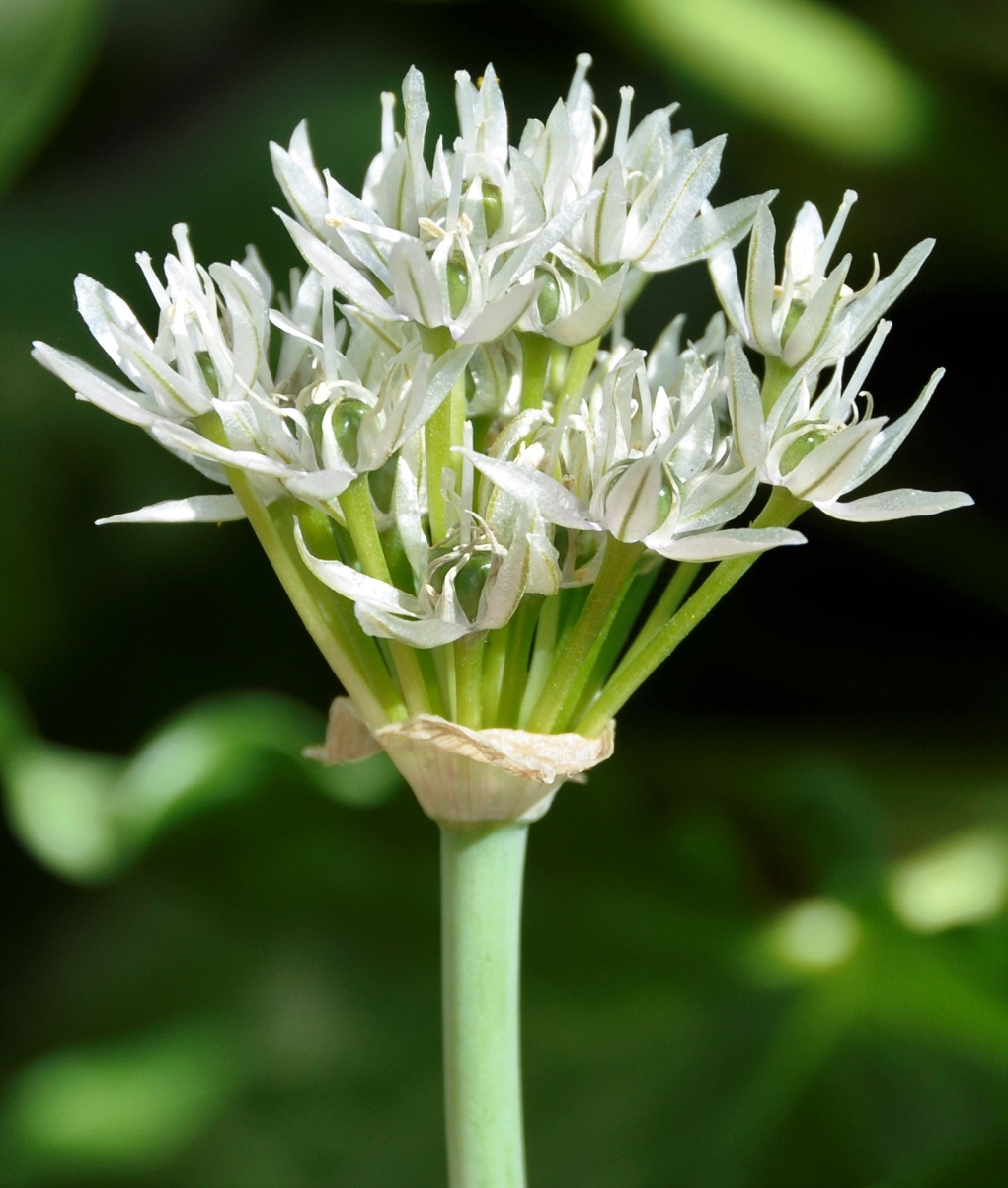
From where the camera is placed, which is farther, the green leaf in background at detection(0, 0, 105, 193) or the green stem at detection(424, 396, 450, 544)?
the green leaf in background at detection(0, 0, 105, 193)

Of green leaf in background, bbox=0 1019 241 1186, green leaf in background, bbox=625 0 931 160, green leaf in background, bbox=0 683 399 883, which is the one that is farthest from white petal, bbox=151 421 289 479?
green leaf in background, bbox=625 0 931 160

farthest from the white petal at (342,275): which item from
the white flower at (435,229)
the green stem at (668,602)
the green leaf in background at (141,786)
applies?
the green leaf in background at (141,786)

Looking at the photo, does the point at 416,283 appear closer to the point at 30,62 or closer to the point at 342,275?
the point at 342,275

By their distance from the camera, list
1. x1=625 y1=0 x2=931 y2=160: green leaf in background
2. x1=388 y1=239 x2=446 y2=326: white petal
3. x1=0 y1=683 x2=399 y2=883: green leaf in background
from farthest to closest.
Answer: x1=625 y1=0 x2=931 y2=160: green leaf in background < x1=0 y1=683 x2=399 y2=883: green leaf in background < x1=388 y1=239 x2=446 y2=326: white petal

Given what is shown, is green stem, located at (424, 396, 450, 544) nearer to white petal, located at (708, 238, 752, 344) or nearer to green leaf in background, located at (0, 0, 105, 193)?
white petal, located at (708, 238, 752, 344)

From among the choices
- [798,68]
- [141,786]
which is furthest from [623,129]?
[798,68]

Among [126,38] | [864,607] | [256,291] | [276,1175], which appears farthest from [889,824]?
[126,38]

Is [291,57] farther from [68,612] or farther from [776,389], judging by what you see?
[776,389]

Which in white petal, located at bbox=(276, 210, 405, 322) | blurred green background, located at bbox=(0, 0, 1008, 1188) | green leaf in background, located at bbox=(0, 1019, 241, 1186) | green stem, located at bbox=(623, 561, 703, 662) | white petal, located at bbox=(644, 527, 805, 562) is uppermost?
white petal, located at bbox=(276, 210, 405, 322)
